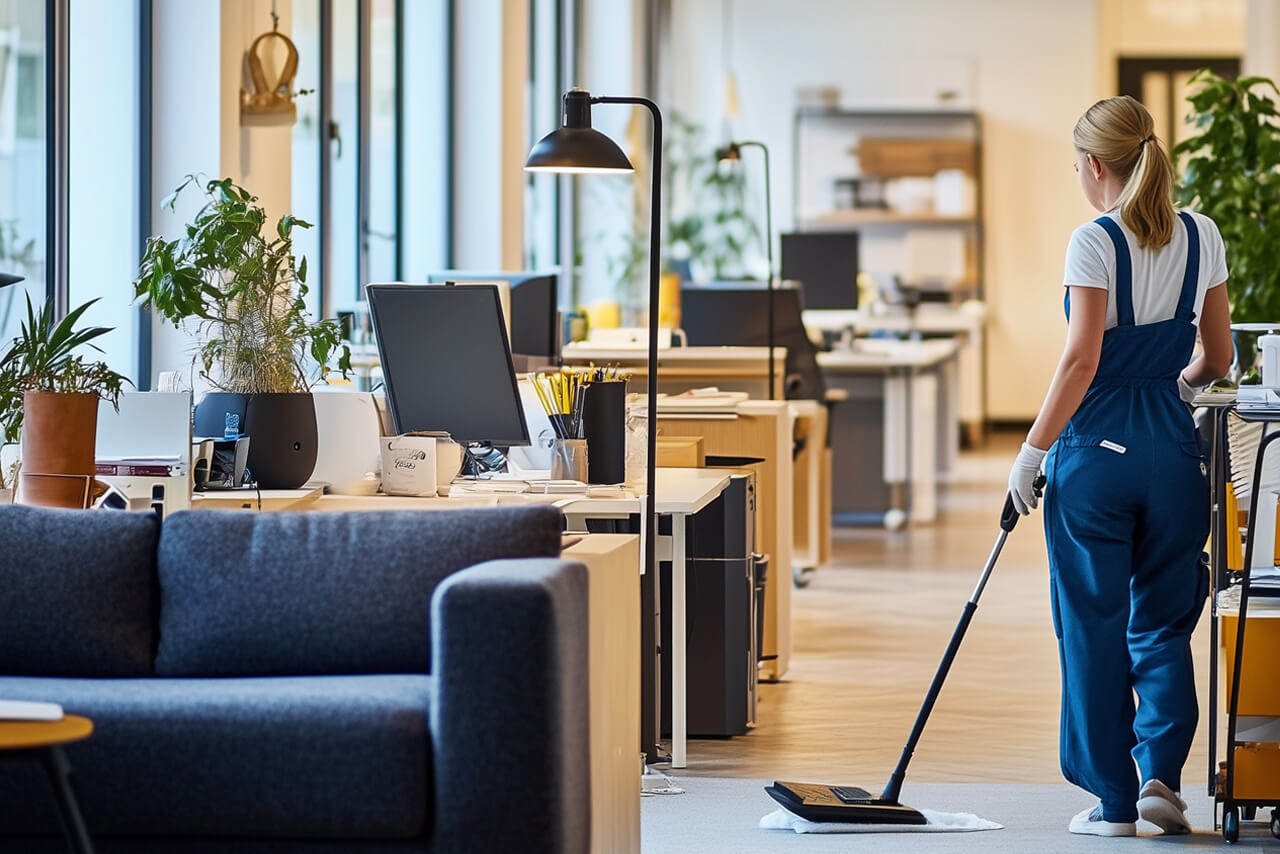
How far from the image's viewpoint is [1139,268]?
357 cm

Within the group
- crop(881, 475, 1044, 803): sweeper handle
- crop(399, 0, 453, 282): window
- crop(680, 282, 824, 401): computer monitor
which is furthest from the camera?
crop(399, 0, 453, 282): window

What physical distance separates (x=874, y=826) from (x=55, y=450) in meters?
1.76

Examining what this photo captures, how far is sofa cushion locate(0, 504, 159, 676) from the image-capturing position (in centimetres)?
281

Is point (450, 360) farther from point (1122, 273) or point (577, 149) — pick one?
point (1122, 273)

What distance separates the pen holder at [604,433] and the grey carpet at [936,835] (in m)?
0.73

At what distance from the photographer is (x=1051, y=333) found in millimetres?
14953

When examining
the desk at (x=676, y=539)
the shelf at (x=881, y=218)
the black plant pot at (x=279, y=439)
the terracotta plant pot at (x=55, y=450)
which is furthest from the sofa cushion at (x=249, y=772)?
the shelf at (x=881, y=218)

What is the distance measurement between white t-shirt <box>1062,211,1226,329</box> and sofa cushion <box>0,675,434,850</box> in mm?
1716

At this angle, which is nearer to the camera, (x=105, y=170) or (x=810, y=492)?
(x=105, y=170)

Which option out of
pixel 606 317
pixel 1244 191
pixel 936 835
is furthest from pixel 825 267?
pixel 936 835

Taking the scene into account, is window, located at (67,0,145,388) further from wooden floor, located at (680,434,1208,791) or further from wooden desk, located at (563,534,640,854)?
wooden desk, located at (563,534,640,854)

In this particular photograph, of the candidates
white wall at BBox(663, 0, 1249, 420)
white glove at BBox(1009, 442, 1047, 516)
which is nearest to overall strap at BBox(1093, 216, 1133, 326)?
white glove at BBox(1009, 442, 1047, 516)

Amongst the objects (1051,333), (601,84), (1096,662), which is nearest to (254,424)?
(1096,662)

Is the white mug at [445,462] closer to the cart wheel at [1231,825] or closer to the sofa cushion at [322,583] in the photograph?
the sofa cushion at [322,583]
